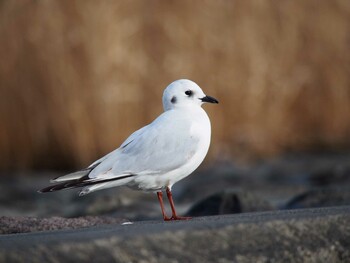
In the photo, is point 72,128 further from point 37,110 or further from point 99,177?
point 99,177

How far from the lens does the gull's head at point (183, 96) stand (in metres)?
5.20

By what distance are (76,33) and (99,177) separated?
6844 millimetres

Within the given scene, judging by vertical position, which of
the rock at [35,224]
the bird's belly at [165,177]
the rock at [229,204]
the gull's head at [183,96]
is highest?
the gull's head at [183,96]

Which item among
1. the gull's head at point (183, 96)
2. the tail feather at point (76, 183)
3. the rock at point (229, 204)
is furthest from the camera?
the rock at point (229, 204)

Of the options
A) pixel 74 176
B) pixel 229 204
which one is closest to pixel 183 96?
pixel 74 176

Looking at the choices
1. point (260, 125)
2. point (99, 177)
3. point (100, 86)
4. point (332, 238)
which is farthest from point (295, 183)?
point (332, 238)

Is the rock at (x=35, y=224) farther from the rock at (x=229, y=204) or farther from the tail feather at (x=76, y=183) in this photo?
the rock at (x=229, y=204)

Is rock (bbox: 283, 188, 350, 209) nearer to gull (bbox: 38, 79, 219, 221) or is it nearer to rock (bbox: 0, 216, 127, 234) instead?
gull (bbox: 38, 79, 219, 221)

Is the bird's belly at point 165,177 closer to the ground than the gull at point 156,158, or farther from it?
closer to the ground

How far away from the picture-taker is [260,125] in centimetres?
1166

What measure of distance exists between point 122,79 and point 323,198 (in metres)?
5.24

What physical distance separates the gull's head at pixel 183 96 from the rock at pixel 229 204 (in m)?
1.13

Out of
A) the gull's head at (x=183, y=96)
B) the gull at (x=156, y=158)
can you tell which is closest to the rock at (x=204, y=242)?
the gull at (x=156, y=158)

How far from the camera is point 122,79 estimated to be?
11352mm
